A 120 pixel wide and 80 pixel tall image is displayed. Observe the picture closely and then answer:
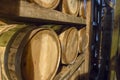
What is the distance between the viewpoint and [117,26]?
235cm

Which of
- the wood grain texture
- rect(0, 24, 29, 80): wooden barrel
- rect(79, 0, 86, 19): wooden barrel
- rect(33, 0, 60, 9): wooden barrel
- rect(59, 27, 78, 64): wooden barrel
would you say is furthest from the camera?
rect(79, 0, 86, 19): wooden barrel

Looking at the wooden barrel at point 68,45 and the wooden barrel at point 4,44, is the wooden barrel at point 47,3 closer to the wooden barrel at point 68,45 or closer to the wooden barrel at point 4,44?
the wooden barrel at point 4,44

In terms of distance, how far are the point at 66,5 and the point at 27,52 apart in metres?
0.88

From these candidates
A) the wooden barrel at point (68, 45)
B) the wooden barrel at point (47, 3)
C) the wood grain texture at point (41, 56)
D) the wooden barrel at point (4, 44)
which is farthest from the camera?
the wooden barrel at point (68, 45)

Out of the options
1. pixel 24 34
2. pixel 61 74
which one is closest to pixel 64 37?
pixel 61 74

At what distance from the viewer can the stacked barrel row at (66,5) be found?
137 cm

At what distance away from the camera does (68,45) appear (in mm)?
A: 1980

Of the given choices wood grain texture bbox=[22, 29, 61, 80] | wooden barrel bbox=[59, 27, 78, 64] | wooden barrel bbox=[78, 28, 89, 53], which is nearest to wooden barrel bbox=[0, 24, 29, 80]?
wood grain texture bbox=[22, 29, 61, 80]

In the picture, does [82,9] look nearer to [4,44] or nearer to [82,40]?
[82,40]

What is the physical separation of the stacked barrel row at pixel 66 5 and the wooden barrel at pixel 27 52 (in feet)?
0.69

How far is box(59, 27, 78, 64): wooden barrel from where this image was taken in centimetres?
183

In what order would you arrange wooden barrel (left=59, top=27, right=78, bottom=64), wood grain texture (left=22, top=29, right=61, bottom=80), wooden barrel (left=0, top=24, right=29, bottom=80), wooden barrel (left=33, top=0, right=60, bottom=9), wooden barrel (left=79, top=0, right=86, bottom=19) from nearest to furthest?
wooden barrel (left=0, top=24, right=29, bottom=80) → wood grain texture (left=22, top=29, right=61, bottom=80) → wooden barrel (left=33, top=0, right=60, bottom=9) → wooden barrel (left=59, top=27, right=78, bottom=64) → wooden barrel (left=79, top=0, right=86, bottom=19)

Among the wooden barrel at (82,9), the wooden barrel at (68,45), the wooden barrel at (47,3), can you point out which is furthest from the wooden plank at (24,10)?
the wooden barrel at (82,9)

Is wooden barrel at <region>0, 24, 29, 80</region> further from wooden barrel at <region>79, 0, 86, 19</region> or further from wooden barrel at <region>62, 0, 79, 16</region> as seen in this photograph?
wooden barrel at <region>79, 0, 86, 19</region>
